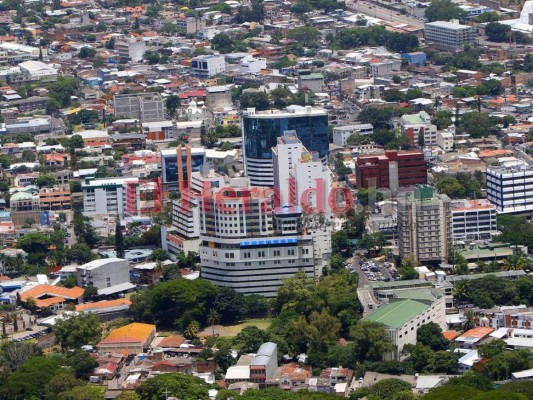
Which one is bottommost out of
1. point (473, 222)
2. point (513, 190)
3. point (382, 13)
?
point (473, 222)

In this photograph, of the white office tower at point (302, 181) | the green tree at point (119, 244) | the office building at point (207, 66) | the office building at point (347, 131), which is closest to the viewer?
the green tree at point (119, 244)

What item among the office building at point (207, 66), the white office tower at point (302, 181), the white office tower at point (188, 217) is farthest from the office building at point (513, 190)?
the office building at point (207, 66)

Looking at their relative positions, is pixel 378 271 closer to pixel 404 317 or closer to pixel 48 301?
pixel 404 317

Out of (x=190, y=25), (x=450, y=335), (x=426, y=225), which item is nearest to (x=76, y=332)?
(x=450, y=335)

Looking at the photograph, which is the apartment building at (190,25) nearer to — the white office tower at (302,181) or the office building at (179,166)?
the office building at (179,166)

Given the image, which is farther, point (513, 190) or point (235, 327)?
point (513, 190)

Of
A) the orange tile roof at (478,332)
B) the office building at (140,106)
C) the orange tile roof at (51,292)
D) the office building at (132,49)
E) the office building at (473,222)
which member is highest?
the office building at (132,49)

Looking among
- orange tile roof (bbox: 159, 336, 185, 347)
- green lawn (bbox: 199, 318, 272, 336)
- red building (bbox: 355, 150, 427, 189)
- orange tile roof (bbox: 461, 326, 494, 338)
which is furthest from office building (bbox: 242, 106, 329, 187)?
orange tile roof (bbox: 461, 326, 494, 338)
